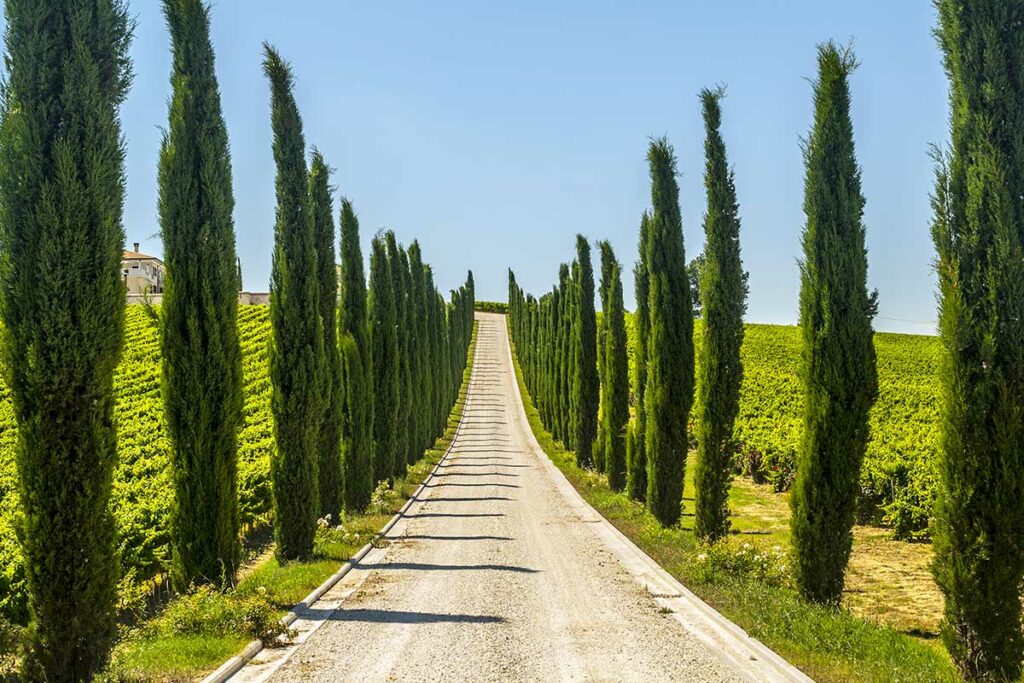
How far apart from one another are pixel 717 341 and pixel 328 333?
26.6ft

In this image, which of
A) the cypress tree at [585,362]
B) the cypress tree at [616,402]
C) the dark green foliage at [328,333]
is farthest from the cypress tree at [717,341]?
the cypress tree at [585,362]

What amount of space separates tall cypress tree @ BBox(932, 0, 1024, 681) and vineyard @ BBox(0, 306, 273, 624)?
828 centimetres

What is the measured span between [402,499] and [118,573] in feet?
53.9

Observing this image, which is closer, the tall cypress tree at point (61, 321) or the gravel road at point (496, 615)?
the tall cypress tree at point (61, 321)

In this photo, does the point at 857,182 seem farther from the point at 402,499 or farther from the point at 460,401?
the point at 460,401

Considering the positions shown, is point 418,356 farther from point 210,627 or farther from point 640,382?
point 210,627

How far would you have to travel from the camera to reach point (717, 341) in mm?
15227

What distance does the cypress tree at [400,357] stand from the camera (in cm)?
2775

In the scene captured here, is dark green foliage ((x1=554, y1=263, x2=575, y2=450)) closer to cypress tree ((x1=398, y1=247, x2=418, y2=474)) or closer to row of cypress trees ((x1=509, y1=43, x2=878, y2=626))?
cypress tree ((x1=398, y1=247, x2=418, y2=474))

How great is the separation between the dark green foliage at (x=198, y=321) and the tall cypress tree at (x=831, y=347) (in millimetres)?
7656

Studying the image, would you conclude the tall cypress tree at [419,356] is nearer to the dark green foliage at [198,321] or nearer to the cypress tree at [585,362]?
the cypress tree at [585,362]

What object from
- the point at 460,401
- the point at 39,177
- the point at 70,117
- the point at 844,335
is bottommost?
the point at 460,401

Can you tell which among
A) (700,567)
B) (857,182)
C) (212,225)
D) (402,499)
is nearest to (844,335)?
(857,182)

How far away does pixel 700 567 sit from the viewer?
1276cm
